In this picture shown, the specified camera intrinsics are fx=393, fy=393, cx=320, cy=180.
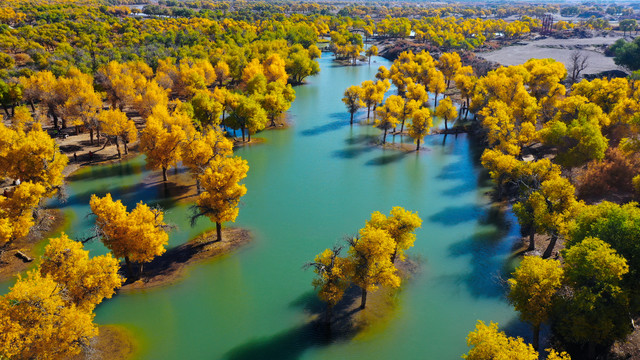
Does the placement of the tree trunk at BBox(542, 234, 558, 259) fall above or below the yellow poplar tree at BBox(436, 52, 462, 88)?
below

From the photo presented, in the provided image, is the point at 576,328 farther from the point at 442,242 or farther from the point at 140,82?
the point at 140,82

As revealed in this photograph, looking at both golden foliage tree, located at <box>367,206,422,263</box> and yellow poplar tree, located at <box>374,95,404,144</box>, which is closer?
golden foliage tree, located at <box>367,206,422,263</box>

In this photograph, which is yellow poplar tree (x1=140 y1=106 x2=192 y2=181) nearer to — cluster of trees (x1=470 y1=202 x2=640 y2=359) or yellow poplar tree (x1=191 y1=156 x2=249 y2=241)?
yellow poplar tree (x1=191 y1=156 x2=249 y2=241)

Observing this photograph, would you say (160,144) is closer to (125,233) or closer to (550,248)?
(125,233)

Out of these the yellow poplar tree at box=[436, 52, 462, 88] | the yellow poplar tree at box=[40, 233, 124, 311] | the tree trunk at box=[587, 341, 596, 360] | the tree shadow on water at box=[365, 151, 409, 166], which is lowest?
the tree trunk at box=[587, 341, 596, 360]

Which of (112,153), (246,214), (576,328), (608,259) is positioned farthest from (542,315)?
(112,153)

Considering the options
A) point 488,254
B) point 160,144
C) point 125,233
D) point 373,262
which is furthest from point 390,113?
point 125,233

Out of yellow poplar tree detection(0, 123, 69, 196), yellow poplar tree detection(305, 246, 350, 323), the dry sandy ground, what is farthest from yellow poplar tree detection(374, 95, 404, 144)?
the dry sandy ground
